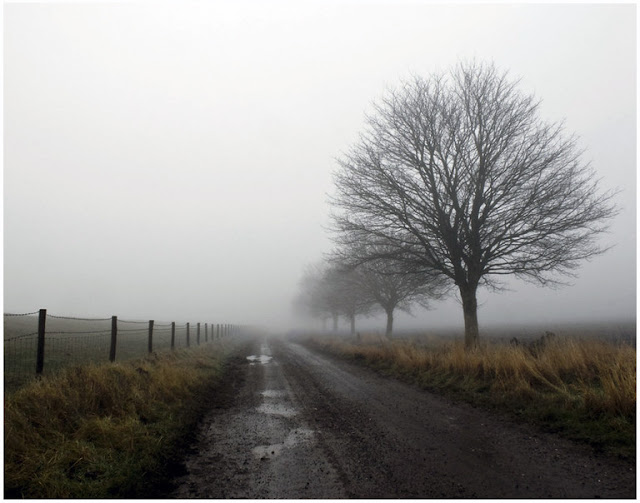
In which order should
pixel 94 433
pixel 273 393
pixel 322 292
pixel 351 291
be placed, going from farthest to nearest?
1. pixel 322 292
2. pixel 351 291
3. pixel 273 393
4. pixel 94 433

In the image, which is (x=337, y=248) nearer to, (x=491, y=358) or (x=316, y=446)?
(x=491, y=358)

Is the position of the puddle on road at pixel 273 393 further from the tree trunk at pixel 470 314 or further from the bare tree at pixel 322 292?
the bare tree at pixel 322 292

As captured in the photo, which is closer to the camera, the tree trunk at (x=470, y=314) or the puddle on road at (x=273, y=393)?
the puddle on road at (x=273, y=393)

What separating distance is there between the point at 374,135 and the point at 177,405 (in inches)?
421

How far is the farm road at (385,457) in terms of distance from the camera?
12.1 feet

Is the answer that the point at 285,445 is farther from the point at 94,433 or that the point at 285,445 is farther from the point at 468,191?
the point at 468,191

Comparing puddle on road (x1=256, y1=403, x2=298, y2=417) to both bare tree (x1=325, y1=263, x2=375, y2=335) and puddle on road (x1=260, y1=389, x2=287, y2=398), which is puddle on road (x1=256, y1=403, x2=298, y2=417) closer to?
puddle on road (x1=260, y1=389, x2=287, y2=398)

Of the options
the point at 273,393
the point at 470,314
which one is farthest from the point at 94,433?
the point at 470,314

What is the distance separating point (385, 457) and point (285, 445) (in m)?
1.39

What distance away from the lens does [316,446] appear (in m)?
5.02

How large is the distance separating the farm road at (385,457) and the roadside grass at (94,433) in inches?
18.1

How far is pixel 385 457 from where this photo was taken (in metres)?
4.52

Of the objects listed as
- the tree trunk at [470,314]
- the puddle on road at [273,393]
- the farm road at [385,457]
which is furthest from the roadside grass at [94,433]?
the tree trunk at [470,314]

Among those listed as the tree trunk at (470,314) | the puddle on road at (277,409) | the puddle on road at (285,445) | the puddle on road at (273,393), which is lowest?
the puddle on road at (273,393)
